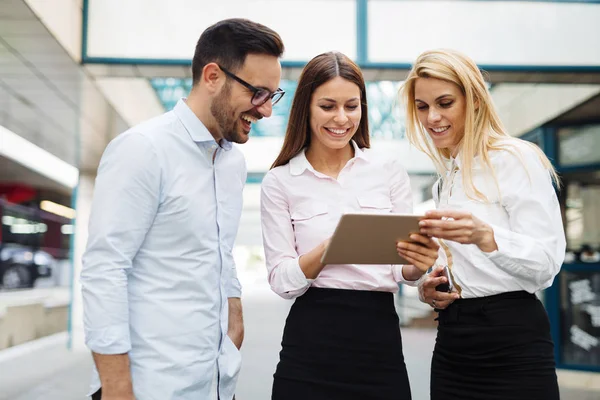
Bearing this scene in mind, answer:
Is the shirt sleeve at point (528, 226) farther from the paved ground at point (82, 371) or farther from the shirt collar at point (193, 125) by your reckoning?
the paved ground at point (82, 371)

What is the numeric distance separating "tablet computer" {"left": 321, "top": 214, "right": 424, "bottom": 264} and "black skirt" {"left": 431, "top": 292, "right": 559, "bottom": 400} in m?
0.30

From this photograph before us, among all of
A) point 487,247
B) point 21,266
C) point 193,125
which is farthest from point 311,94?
point 21,266

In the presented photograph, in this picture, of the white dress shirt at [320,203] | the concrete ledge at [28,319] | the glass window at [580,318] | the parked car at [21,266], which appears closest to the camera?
the white dress shirt at [320,203]

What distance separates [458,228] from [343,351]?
1.74 ft

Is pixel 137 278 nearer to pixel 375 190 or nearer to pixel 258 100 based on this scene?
pixel 258 100

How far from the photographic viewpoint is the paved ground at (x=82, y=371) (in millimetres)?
5375

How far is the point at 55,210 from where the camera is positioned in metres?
13.5

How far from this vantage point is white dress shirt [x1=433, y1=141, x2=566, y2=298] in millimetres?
1603

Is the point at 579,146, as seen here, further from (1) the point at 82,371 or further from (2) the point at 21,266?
(2) the point at 21,266

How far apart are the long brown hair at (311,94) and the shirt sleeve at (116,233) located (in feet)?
2.11

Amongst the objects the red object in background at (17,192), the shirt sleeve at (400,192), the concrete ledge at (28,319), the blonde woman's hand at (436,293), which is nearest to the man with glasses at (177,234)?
the shirt sleeve at (400,192)

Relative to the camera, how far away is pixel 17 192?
14289mm

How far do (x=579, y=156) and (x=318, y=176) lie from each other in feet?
17.4

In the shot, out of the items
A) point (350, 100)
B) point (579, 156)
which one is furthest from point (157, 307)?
point (579, 156)
